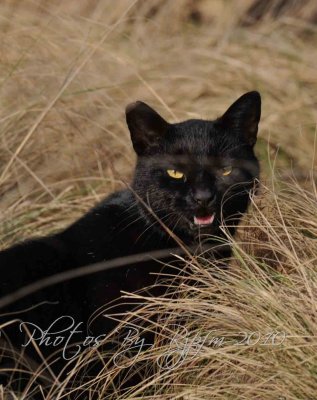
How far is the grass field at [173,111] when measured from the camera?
277 centimetres

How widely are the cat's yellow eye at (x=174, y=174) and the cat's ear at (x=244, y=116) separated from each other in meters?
0.32

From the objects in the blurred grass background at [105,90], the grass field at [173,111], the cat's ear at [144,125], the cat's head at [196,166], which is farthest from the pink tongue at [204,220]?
the blurred grass background at [105,90]

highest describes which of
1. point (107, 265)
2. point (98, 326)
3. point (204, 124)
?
point (204, 124)

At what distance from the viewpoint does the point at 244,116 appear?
3.32 meters

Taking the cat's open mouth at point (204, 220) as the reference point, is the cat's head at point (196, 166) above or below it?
Answer: above

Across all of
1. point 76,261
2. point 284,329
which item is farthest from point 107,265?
point 284,329

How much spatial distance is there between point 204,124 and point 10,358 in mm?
1196

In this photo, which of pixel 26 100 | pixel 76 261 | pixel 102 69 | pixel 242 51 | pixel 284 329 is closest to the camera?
pixel 284 329

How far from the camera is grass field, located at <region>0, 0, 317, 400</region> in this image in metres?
2.77

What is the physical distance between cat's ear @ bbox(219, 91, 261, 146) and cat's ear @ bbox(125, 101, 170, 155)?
25 centimetres

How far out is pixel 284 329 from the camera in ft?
8.27

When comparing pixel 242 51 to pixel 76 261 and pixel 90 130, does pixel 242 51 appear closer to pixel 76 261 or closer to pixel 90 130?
pixel 90 130

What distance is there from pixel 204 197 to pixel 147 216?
320 mm

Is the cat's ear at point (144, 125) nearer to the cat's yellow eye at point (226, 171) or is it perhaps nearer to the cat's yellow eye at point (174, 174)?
the cat's yellow eye at point (174, 174)
